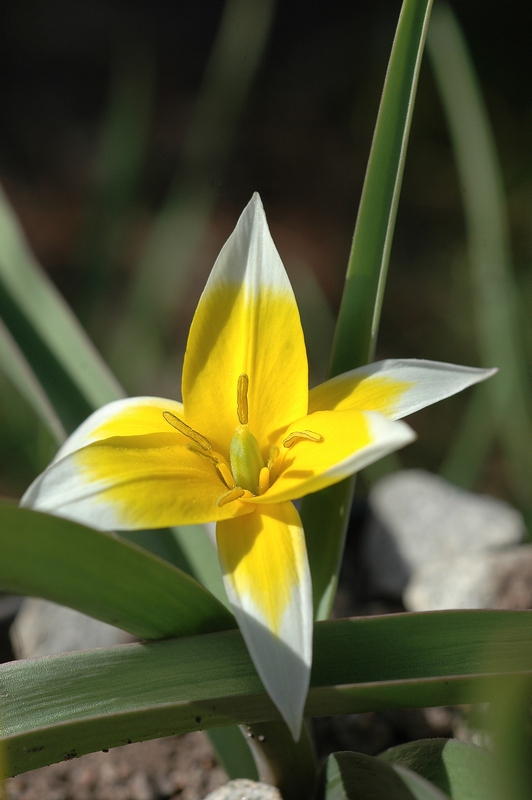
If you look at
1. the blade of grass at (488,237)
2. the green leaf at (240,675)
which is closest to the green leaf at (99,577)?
the green leaf at (240,675)

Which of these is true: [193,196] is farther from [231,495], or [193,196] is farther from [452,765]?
[452,765]

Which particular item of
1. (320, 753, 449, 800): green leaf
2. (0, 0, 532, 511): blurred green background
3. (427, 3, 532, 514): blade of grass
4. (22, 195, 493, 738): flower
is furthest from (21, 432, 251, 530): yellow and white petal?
(0, 0, 532, 511): blurred green background

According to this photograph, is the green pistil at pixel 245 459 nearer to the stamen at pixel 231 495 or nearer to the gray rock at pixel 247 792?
the stamen at pixel 231 495

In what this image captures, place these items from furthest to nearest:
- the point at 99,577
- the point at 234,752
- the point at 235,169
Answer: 1. the point at 235,169
2. the point at 234,752
3. the point at 99,577

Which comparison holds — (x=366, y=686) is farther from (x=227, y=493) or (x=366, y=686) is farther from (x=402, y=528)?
(x=402, y=528)

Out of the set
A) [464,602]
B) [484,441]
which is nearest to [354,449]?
[464,602]

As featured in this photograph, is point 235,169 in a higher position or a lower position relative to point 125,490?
higher

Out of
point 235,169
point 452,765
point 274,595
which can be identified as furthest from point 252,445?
point 235,169
